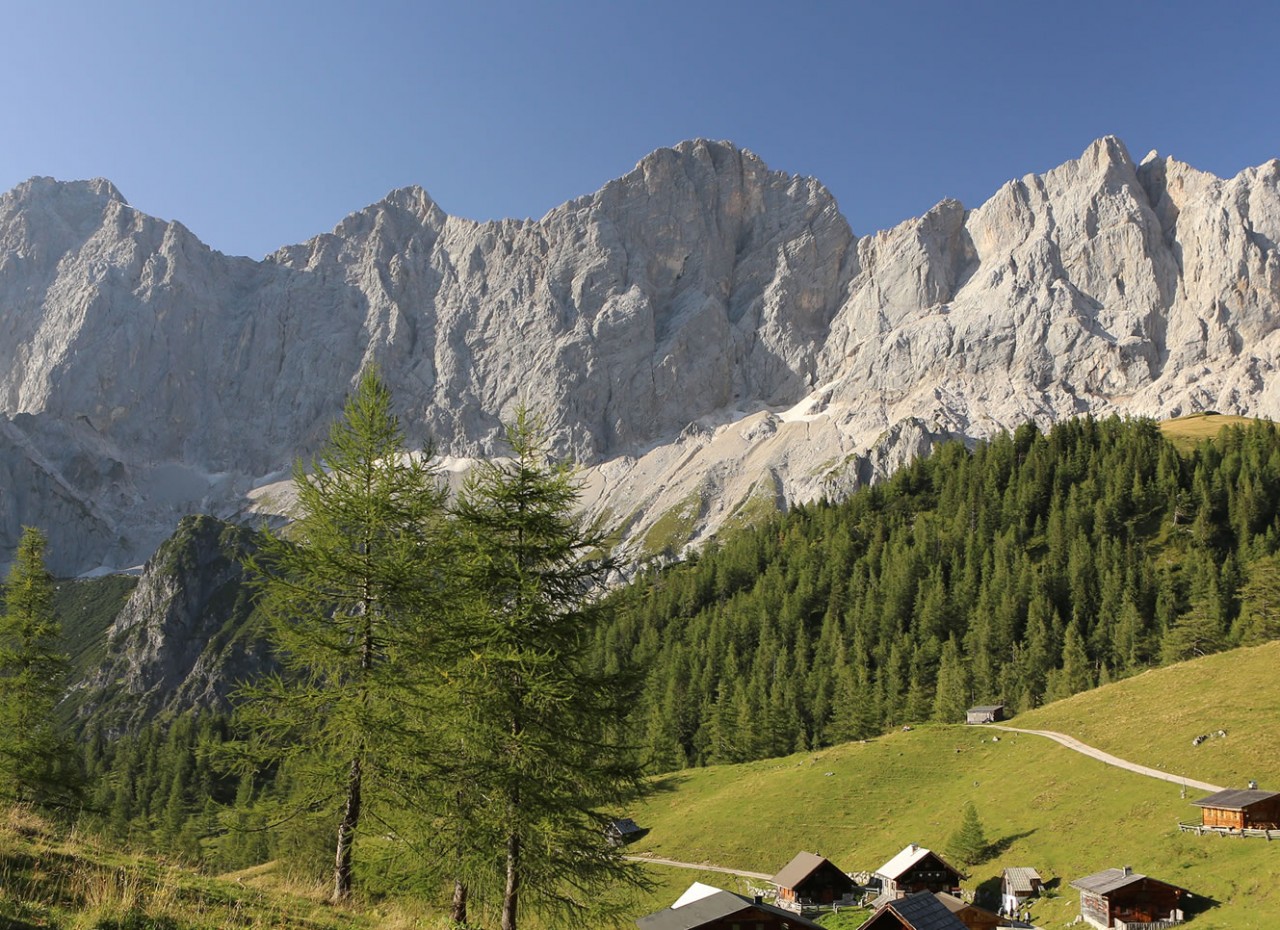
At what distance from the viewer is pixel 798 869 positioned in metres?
60.2

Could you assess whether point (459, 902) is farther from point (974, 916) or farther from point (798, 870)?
point (798, 870)

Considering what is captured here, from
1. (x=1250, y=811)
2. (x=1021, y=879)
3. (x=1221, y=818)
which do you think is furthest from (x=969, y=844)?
(x=1250, y=811)

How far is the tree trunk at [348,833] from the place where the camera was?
60.2 feet

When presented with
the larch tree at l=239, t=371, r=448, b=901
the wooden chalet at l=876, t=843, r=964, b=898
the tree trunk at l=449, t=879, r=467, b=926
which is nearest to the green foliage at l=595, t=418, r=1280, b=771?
the wooden chalet at l=876, t=843, r=964, b=898

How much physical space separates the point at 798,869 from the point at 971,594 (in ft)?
276

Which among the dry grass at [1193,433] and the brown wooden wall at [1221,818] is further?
the dry grass at [1193,433]

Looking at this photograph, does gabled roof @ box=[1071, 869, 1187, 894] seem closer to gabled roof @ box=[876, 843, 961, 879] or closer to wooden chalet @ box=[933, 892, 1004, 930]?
wooden chalet @ box=[933, 892, 1004, 930]

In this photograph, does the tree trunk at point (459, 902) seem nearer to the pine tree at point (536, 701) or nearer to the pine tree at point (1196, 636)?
the pine tree at point (536, 701)

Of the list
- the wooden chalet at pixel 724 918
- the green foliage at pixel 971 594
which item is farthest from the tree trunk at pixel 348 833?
the green foliage at pixel 971 594

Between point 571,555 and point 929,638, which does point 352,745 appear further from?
point 929,638

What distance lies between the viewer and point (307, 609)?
21203mm

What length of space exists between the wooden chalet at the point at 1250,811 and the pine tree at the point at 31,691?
59.8 m

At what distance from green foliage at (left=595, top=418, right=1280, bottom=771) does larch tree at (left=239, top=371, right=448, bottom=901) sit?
69106mm

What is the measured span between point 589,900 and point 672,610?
155130mm
